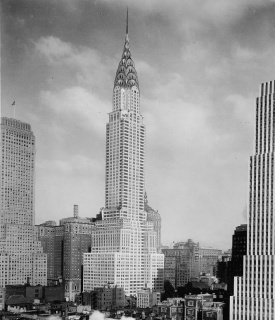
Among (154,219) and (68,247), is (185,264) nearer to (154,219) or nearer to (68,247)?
(68,247)

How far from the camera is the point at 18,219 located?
1692cm

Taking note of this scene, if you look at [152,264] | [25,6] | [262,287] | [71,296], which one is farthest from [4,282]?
[25,6]

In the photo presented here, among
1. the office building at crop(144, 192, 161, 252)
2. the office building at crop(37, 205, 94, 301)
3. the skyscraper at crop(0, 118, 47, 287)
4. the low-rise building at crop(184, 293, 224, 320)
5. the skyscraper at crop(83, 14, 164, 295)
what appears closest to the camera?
the low-rise building at crop(184, 293, 224, 320)

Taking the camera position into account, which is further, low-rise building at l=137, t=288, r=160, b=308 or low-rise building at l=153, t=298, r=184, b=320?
low-rise building at l=137, t=288, r=160, b=308

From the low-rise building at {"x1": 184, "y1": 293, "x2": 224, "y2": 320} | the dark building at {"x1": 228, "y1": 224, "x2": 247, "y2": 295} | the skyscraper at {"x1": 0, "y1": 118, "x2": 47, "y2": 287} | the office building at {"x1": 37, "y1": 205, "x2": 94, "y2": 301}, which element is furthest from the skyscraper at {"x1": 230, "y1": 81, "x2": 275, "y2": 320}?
the office building at {"x1": 37, "y1": 205, "x2": 94, "y2": 301}

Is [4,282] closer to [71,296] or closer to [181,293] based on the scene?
[71,296]

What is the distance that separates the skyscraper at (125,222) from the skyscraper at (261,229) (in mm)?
4683

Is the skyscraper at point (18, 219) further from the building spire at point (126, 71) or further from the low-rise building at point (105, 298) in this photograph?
the building spire at point (126, 71)

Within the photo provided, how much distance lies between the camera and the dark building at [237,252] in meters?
13.8

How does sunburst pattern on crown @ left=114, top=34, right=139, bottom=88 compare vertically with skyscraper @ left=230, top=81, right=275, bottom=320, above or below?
above

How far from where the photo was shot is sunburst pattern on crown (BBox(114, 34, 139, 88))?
42.7ft

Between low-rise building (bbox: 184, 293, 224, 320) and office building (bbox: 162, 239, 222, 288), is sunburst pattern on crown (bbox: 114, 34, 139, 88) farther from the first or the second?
low-rise building (bbox: 184, 293, 224, 320)

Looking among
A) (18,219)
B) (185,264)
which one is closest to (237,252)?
(185,264)

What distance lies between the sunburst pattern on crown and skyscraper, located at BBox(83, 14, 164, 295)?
1.13m
